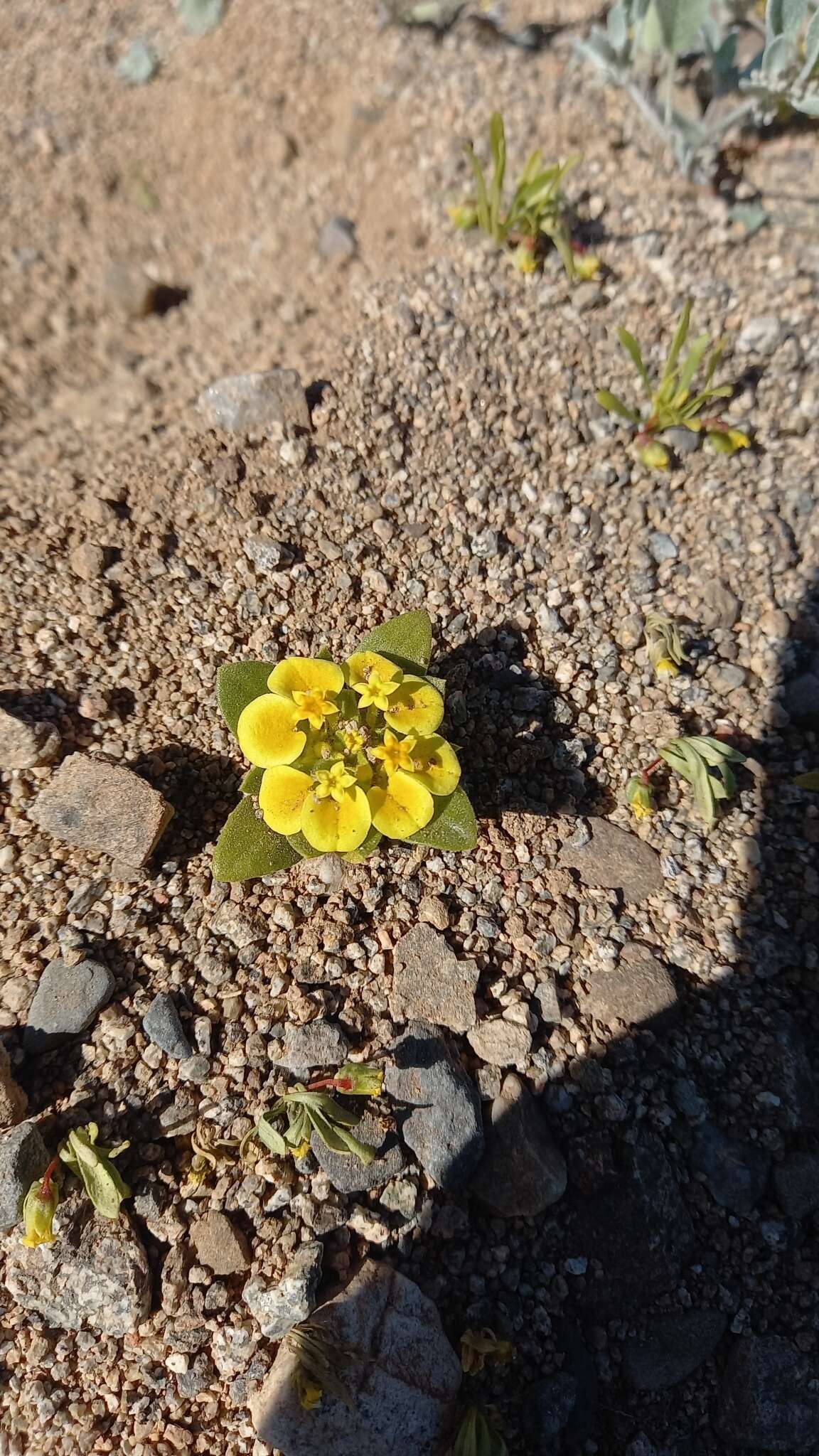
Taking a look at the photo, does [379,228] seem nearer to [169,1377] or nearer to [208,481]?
[208,481]

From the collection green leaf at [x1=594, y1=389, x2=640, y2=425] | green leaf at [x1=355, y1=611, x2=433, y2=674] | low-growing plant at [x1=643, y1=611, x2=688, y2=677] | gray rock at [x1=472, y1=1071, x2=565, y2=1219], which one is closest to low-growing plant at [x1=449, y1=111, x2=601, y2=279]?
green leaf at [x1=594, y1=389, x2=640, y2=425]

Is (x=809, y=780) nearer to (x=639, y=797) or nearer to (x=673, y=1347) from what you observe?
(x=639, y=797)

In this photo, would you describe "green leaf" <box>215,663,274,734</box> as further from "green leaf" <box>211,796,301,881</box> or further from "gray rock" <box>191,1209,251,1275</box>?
"gray rock" <box>191,1209,251,1275</box>

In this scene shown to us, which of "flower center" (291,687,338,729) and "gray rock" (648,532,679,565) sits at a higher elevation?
"gray rock" (648,532,679,565)

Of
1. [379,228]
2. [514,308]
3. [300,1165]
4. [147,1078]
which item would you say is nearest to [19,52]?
[379,228]

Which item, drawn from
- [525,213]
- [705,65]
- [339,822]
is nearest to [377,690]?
[339,822]

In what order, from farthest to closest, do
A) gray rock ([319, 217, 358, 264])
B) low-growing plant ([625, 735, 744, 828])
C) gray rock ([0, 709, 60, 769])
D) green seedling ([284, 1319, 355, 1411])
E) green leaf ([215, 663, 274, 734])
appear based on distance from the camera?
gray rock ([319, 217, 358, 264]), low-growing plant ([625, 735, 744, 828]), gray rock ([0, 709, 60, 769]), green leaf ([215, 663, 274, 734]), green seedling ([284, 1319, 355, 1411])

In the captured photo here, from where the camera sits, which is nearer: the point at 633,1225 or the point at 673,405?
the point at 633,1225
